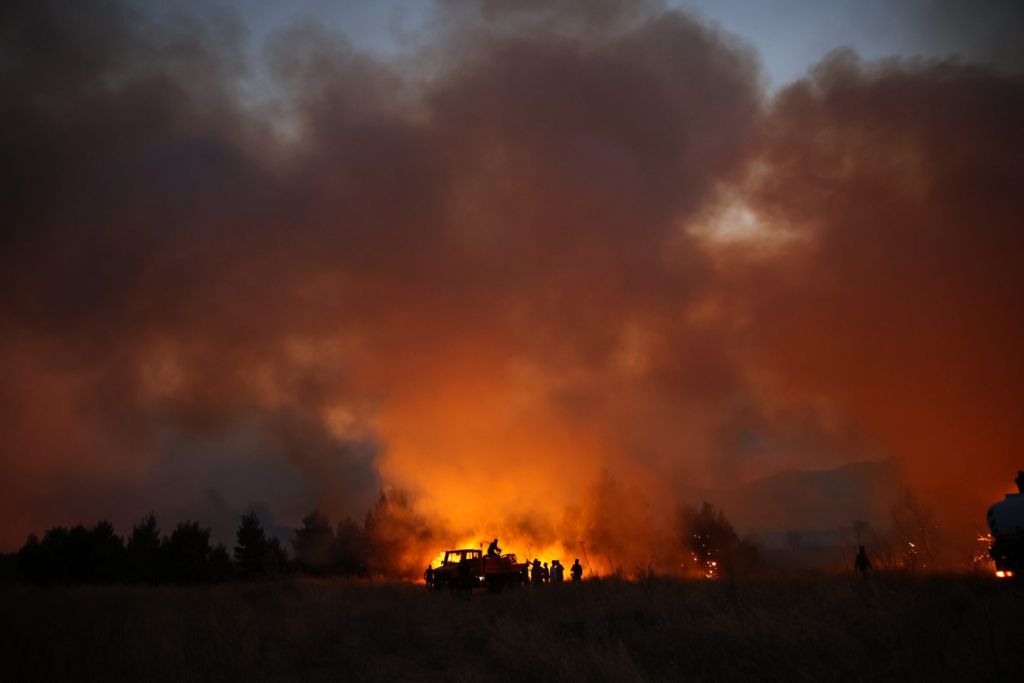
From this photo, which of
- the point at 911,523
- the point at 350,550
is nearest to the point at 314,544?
the point at 350,550

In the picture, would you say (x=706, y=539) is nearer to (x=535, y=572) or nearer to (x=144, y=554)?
(x=535, y=572)

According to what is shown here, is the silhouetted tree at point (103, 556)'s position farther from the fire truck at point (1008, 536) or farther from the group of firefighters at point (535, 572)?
the fire truck at point (1008, 536)

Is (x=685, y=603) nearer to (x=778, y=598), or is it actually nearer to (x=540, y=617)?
(x=778, y=598)

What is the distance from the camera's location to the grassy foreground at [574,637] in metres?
9.04

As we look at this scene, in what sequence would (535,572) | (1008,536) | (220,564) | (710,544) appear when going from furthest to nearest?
(710,544) < (220,564) < (535,572) < (1008,536)

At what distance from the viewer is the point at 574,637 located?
12.4 meters

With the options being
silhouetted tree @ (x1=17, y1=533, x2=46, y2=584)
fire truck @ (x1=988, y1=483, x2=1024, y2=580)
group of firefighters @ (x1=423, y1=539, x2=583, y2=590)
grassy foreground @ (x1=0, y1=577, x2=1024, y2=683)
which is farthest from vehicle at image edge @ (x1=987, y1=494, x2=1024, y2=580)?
silhouetted tree @ (x1=17, y1=533, x2=46, y2=584)

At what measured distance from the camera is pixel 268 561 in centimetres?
5100

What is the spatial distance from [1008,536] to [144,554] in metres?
54.1

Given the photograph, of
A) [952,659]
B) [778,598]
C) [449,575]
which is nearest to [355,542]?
[449,575]

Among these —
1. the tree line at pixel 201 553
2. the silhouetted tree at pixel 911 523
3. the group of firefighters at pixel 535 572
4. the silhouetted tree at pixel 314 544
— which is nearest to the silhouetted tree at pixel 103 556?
the tree line at pixel 201 553

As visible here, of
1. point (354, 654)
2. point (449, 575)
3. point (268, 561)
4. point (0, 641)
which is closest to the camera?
point (0, 641)

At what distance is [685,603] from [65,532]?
53075 mm

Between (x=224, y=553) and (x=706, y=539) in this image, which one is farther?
(x=706, y=539)
